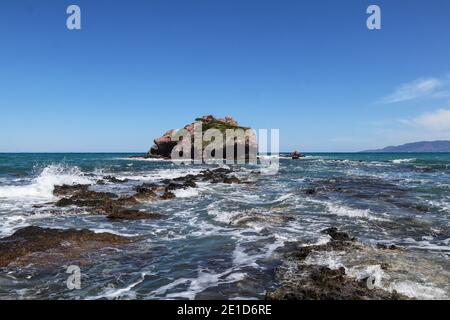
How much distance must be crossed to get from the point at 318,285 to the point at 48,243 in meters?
7.57

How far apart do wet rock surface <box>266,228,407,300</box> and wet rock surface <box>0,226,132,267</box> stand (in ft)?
17.4

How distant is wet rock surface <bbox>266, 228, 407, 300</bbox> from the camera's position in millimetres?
7148

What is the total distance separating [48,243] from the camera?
1110 cm

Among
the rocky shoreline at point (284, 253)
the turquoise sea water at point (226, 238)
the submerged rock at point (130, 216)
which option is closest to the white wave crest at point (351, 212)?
the turquoise sea water at point (226, 238)

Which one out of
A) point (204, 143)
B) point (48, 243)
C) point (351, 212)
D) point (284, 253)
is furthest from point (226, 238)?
point (204, 143)

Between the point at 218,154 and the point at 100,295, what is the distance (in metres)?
83.1

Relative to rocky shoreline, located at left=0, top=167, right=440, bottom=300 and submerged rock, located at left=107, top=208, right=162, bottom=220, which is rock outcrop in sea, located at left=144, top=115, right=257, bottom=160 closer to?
submerged rock, located at left=107, top=208, right=162, bottom=220

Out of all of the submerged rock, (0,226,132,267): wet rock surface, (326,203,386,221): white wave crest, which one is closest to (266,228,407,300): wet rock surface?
(0,226,132,267): wet rock surface

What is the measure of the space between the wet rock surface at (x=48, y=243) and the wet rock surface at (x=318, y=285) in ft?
17.4

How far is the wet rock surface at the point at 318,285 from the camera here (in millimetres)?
7148

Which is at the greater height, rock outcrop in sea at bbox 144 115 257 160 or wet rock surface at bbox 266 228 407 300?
rock outcrop in sea at bbox 144 115 257 160

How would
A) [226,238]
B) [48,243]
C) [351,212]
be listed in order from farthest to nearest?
1. [351,212]
2. [226,238]
3. [48,243]

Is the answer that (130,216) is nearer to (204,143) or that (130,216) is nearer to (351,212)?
(351,212)
